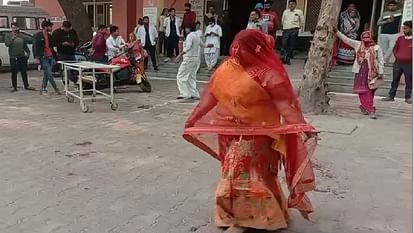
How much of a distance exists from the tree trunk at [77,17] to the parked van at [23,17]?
8.79 ft

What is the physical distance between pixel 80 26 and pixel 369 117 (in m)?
10.0

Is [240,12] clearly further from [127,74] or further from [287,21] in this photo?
[127,74]

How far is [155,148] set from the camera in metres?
5.93

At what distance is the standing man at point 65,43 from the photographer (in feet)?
36.0

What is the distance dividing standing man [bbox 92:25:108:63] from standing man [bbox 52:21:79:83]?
67 cm

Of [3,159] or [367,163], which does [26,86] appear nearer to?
[3,159]

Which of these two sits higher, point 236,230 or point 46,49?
point 46,49

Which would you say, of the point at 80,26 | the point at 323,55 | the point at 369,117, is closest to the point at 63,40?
the point at 80,26

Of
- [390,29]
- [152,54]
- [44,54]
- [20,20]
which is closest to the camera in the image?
[44,54]

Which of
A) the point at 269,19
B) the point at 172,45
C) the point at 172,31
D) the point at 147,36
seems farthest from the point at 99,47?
the point at 269,19

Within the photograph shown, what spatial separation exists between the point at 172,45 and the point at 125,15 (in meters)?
3.99

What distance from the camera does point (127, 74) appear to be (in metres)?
11.0

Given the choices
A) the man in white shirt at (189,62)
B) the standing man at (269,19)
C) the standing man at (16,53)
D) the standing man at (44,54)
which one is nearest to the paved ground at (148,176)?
the man in white shirt at (189,62)

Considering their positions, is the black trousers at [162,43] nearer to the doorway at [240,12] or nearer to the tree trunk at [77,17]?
the tree trunk at [77,17]
